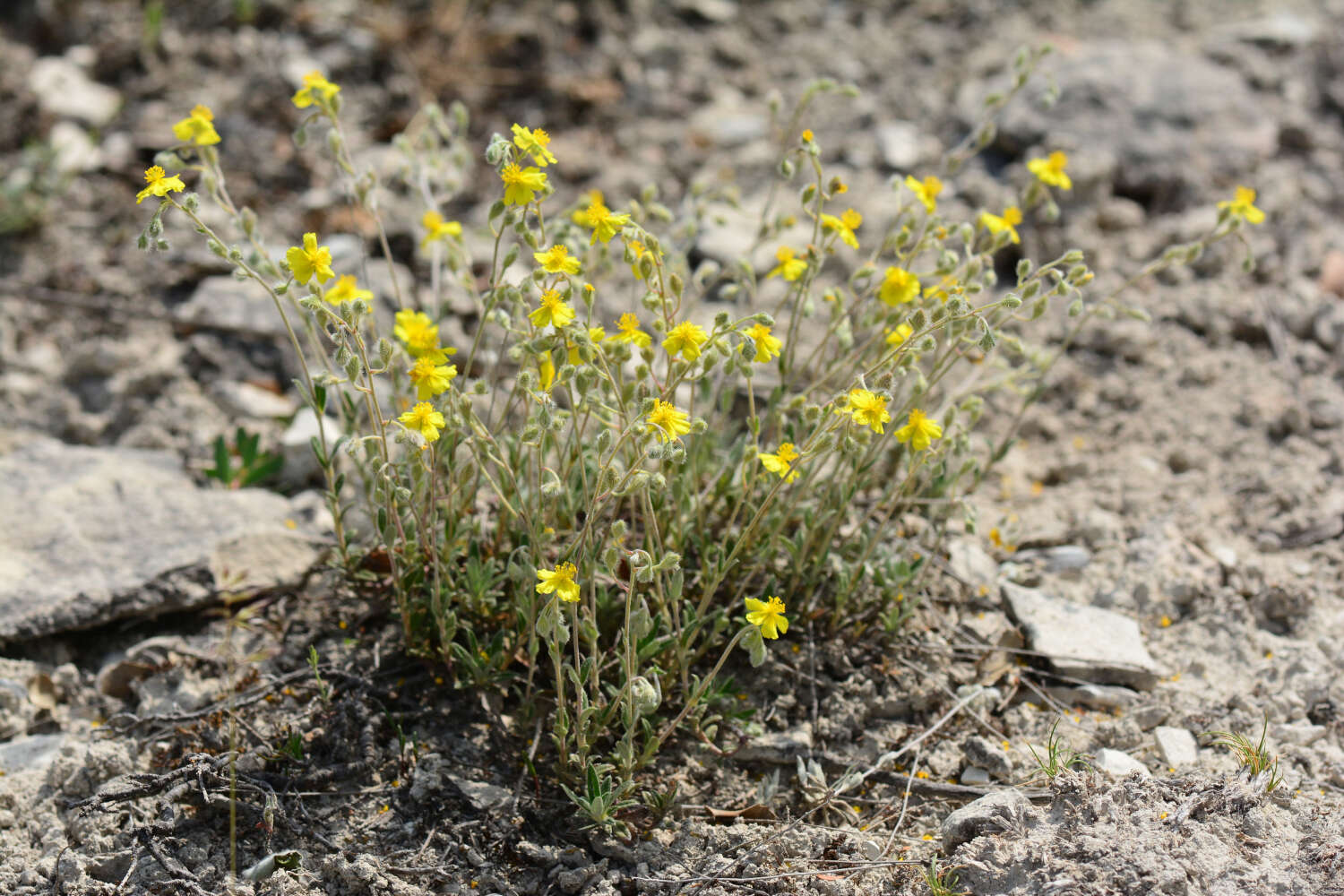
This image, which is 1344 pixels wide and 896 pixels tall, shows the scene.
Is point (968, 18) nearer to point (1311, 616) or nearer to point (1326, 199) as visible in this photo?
point (1326, 199)

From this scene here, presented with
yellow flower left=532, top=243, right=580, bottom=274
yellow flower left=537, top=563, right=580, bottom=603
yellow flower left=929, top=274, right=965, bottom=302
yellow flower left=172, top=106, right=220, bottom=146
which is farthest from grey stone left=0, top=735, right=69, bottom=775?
yellow flower left=929, top=274, right=965, bottom=302

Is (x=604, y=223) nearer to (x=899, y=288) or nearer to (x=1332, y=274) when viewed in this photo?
(x=899, y=288)

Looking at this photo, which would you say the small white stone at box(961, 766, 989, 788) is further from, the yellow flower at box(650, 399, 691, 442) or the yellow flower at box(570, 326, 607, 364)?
the yellow flower at box(570, 326, 607, 364)

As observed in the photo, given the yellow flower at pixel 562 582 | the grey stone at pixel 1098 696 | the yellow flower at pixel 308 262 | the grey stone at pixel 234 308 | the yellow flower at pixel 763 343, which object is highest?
the yellow flower at pixel 308 262

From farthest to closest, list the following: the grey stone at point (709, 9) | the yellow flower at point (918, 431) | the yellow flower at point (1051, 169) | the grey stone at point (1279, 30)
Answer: the grey stone at point (709, 9) → the grey stone at point (1279, 30) → the yellow flower at point (1051, 169) → the yellow flower at point (918, 431)

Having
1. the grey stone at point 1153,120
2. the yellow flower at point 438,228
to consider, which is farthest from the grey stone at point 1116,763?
the grey stone at point 1153,120

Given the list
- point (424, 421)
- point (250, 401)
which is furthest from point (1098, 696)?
point (250, 401)

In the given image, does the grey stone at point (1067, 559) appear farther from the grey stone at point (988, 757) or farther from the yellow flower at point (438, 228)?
the yellow flower at point (438, 228)
